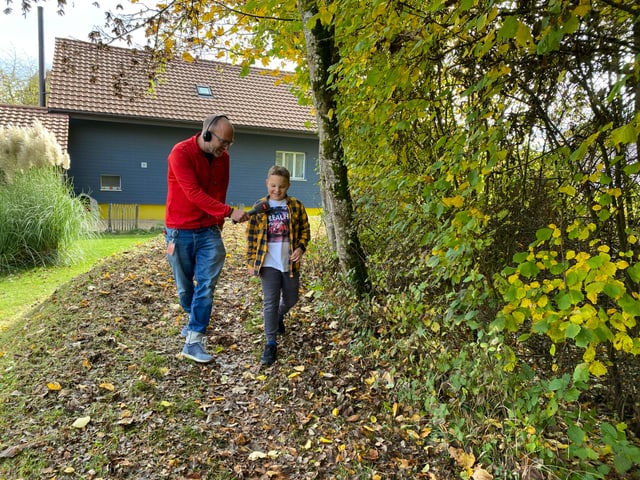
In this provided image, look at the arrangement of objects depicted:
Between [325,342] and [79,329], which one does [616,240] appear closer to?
[325,342]

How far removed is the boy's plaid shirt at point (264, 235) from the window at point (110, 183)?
587 inches

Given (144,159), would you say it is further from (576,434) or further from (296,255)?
(576,434)

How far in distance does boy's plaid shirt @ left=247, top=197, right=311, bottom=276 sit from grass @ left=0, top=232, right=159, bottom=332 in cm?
398

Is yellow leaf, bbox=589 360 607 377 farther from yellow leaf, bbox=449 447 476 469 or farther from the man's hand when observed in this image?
the man's hand

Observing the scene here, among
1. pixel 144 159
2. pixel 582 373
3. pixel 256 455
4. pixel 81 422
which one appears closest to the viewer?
pixel 582 373

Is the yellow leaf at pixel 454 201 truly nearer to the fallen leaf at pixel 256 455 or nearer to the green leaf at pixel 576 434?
the green leaf at pixel 576 434

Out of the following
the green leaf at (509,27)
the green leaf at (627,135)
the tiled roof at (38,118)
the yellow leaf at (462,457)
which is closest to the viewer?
the green leaf at (627,135)

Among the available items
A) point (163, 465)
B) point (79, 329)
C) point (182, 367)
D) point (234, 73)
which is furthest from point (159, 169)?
point (163, 465)

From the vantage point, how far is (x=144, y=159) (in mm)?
16797

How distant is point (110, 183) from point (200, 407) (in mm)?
15716

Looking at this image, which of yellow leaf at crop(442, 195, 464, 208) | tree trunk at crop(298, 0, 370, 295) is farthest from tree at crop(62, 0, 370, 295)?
yellow leaf at crop(442, 195, 464, 208)

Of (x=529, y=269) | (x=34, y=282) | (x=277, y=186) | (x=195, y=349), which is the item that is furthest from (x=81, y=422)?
(x=34, y=282)

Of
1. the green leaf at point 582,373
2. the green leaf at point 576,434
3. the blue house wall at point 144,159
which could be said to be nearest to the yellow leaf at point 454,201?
the green leaf at point 582,373

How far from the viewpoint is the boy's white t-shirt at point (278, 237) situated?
3607 millimetres
